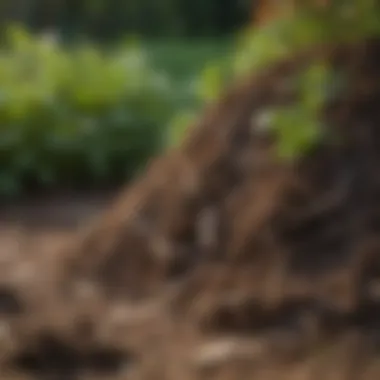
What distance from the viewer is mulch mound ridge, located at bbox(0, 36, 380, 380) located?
237 centimetres

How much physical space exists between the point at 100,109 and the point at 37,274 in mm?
3243

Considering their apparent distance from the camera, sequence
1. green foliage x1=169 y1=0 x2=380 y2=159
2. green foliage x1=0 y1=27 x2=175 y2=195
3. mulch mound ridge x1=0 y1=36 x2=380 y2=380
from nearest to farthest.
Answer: mulch mound ridge x1=0 y1=36 x2=380 y2=380 → green foliage x1=169 y1=0 x2=380 y2=159 → green foliage x1=0 y1=27 x2=175 y2=195

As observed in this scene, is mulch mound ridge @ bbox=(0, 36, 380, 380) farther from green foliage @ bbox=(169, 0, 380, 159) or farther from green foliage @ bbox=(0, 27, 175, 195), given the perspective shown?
green foliage @ bbox=(0, 27, 175, 195)

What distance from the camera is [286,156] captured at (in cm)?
277

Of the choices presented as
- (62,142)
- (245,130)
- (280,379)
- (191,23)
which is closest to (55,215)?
(62,142)

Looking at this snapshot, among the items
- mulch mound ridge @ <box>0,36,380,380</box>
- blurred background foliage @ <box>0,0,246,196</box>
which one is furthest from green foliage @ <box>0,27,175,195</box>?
mulch mound ridge @ <box>0,36,380,380</box>

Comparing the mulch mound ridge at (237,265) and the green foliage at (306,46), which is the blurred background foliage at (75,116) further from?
the mulch mound ridge at (237,265)

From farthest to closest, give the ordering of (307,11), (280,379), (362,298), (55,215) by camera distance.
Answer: (55,215)
(307,11)
(362,298)
(280,379)

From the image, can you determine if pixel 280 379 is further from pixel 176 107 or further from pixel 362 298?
pixel 176 107

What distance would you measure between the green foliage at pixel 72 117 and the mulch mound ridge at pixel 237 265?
2.77m

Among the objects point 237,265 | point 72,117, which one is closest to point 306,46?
point 237,265

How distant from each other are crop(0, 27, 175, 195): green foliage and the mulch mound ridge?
2.77 meters

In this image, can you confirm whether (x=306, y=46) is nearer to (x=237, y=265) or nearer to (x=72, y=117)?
(x=237, y=265)

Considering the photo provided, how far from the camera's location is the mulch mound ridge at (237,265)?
2.37 metres
